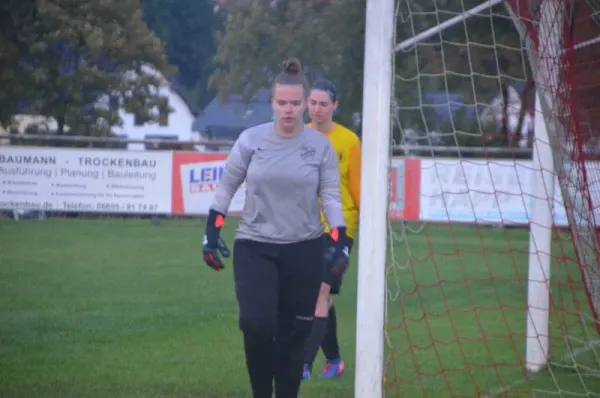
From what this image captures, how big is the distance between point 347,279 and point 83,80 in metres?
20.3

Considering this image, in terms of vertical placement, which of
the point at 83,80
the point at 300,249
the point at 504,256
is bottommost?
the point at 504,256

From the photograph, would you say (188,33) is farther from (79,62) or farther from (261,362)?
(261,362)

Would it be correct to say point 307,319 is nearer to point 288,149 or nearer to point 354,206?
point 288,149

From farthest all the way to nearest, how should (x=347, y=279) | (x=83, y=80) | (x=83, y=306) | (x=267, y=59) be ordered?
(x=267, y=59) < (x=83, y=80) < (x=347, y=279) < (x=83, y=306)

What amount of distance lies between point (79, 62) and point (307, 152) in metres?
28.1

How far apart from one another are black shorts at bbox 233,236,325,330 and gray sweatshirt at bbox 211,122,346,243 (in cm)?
6

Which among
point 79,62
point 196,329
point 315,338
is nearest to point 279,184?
point 315,338

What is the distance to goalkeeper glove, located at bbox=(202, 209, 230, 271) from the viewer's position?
563 centimetres

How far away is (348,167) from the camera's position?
7.01m

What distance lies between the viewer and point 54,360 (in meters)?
7.70

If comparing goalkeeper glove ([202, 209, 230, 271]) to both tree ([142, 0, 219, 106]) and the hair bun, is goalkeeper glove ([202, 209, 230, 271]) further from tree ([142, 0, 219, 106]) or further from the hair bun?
tree ([142, 0, 219, 106])

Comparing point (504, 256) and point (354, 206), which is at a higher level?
point (354, 206)

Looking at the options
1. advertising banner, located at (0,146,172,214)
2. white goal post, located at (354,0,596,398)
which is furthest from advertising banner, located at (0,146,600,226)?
white goal post, located at (354,0,596,398)

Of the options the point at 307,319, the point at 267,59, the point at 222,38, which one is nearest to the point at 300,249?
the point at 307,319
